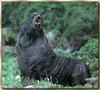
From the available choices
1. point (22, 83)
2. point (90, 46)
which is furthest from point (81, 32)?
point (22, 83)

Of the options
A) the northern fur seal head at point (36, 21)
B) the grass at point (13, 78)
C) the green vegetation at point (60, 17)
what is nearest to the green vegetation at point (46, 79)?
the grass at point (13, 78)

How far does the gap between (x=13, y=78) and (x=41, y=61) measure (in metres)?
0.26

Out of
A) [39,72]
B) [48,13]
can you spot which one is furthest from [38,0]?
[39,72]

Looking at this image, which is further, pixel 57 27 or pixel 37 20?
pixel 57 27

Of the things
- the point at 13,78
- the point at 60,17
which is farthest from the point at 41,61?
the point at 60,17

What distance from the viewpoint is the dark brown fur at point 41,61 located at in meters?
6.41

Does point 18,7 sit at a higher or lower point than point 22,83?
higher

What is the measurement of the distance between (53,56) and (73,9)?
404 mm

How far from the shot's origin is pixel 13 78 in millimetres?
6422

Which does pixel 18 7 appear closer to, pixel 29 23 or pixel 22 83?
pixel 29 23

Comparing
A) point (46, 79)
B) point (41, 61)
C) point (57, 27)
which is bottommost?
point (46, 79)

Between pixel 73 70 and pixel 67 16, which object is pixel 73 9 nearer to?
pixel 67 16

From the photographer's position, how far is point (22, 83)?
640 cm

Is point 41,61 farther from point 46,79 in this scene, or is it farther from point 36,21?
Answer: point 36,21
